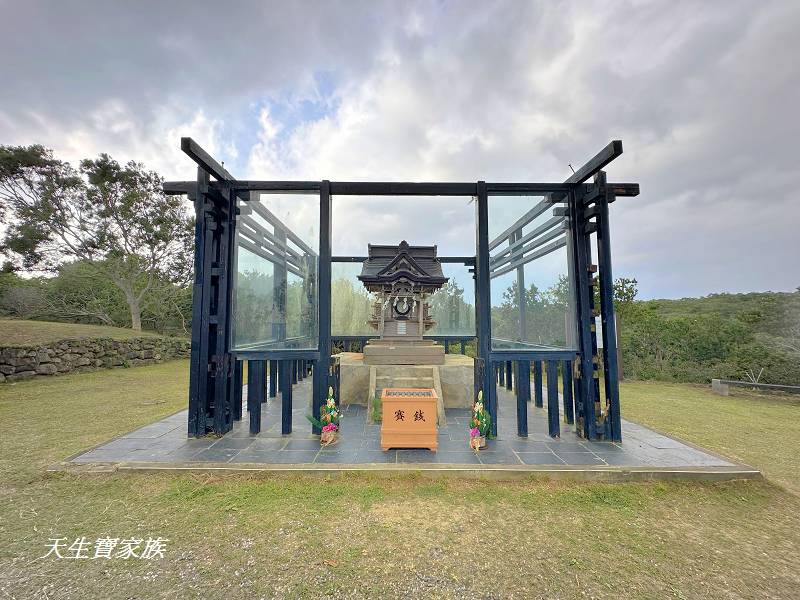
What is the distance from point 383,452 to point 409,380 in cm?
211

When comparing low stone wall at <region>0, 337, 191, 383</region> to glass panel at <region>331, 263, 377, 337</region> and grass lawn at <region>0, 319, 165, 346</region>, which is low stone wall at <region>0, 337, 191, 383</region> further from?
glass panel at <region>331, 263, 377, 337</region>

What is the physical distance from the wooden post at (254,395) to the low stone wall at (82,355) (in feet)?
34.7

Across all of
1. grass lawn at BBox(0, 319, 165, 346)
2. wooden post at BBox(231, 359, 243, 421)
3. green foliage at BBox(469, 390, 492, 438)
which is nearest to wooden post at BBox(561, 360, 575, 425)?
green foliage at BBox(469, 390, 492, 438)

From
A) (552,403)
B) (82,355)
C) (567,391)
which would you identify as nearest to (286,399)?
(552,403)

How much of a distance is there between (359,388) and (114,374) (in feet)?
34.5

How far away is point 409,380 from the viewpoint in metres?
6.25

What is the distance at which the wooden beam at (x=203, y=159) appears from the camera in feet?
13.7

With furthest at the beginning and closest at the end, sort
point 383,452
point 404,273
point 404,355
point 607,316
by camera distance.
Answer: point 404,273
point 404,355
point 607,316
point 383,452

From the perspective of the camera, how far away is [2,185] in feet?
46.7

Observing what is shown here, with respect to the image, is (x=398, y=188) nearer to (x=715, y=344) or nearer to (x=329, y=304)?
(x=329, y=304)

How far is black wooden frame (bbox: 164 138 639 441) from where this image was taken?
470 cm

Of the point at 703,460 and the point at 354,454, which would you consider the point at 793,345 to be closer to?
the point at 703,460

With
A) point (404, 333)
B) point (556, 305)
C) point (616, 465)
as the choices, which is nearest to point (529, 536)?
point (616, 465)

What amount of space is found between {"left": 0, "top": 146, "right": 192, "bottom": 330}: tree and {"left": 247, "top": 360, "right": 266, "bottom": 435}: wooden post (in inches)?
654
